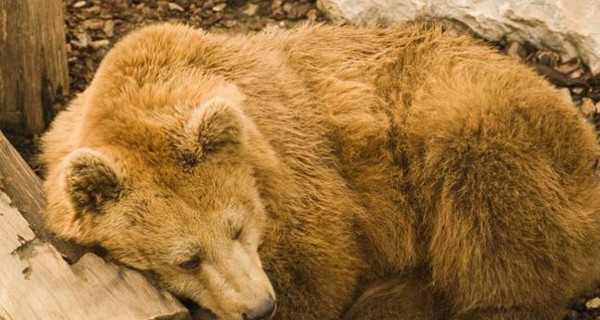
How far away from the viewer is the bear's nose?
425cm

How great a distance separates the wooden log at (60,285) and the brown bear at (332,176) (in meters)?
0.11

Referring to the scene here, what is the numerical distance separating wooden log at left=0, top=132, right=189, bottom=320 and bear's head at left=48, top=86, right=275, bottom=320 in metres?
0.11

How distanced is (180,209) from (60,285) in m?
0.62

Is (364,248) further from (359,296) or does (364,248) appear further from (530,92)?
(530,92)

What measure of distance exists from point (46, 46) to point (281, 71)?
1592 millimetres

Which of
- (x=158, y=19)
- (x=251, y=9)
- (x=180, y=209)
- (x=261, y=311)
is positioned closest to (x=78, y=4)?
(x=158, y=19)

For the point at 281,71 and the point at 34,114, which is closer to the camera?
the point at 281,71

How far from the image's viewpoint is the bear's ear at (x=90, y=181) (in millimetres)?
4109

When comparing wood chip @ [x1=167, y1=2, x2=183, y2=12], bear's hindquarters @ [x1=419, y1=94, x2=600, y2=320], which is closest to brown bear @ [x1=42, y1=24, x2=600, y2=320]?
bear's hindquarters @ [x1=419, y1=94, x2=600, y2=320]

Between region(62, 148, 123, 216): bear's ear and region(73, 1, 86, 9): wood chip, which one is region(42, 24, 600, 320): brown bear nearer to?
region(62, 148, 123, 216): bear's ear

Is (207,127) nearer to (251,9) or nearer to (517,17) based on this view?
(517,17)

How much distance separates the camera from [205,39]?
5078 mm

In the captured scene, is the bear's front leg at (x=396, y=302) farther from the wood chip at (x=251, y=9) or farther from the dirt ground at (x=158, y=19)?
the wood chip at (x=251, y=9)

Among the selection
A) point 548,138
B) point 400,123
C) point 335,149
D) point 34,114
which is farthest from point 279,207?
point 34,114
